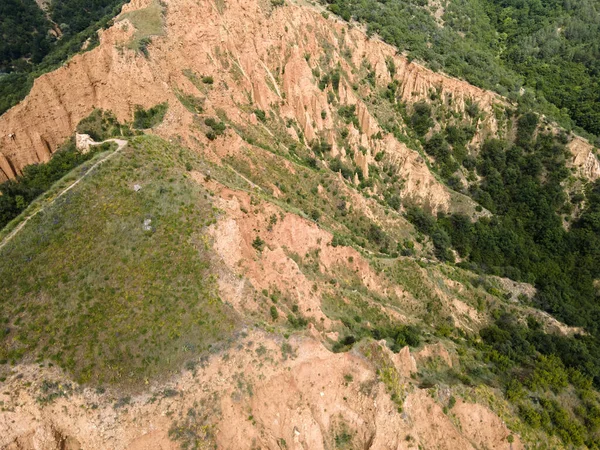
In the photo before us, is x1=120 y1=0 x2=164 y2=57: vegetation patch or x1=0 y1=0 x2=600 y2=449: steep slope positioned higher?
x1=120 y1=0 x2=164 y2=57: vegetation patch

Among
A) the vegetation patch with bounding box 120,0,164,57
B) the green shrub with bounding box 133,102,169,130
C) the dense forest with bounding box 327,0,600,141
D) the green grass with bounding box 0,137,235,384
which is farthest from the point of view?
the dense forest with bounding box 327,0,600,141

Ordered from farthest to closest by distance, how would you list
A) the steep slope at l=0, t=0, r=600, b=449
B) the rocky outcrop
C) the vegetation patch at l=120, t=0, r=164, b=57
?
the rocky outcrop, the vegetation patch at l=120, t=0, r=164, b=57, the steep slope at l=0, t=0, r=600, b=449

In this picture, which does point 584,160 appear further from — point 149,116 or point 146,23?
point 146,23

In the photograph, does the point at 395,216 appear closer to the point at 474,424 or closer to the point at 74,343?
the point at 474,424

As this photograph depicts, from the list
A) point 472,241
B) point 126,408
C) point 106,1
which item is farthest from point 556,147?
point 106,1

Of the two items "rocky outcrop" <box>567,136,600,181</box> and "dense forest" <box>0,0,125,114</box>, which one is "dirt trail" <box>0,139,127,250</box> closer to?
"rocky outcrop" <box>567,136,600,181</box>

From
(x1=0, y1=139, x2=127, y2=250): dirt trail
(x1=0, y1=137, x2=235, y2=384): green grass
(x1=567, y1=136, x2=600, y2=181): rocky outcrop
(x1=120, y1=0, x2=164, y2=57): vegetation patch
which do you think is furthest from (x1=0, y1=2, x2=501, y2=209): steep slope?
(x1=567, y1=136, x2=600, y2=181): rocky outcrop

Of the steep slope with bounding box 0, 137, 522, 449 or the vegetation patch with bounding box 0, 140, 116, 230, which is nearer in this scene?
the steep slope with bounding box 0, 137, 522, 449
